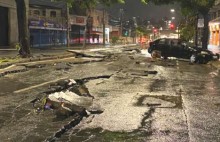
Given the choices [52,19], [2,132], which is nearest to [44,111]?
[2,132]

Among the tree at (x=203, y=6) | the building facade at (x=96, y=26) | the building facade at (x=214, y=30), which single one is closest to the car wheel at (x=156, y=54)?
the tree at (x=203, y=6)

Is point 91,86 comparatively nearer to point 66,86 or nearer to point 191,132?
point 66,86

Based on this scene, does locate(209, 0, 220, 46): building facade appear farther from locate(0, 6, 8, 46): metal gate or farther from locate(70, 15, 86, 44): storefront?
locate(0, 6, 8, 46): metal gate

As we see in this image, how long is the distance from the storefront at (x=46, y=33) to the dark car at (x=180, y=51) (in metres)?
23.0

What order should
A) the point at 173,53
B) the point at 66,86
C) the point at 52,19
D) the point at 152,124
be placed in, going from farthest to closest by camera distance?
1. the point at 52,19
2. the point at 173,53
3. the point at 66,86
4. the point at 152,124

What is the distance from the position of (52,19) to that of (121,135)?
52577mm

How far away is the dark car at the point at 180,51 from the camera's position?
26.1 metres

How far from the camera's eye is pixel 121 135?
255 inches

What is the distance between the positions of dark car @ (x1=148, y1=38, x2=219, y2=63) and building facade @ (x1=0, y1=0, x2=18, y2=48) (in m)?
18.6

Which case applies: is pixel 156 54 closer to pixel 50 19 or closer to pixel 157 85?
pixel 157 85

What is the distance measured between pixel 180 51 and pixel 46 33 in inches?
1230

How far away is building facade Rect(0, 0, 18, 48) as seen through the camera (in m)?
42.6

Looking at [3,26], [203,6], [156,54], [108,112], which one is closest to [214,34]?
[203,6]

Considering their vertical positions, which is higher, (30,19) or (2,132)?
(30,19)
